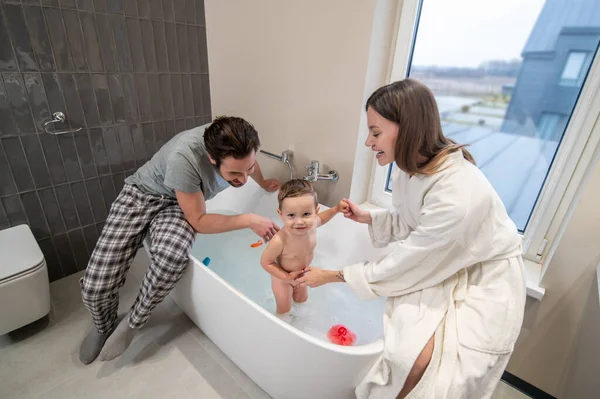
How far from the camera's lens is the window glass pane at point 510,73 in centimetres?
120

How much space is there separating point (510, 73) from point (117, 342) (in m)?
2.04

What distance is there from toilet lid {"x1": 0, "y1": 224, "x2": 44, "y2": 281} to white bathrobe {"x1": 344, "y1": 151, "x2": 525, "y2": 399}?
148 cm

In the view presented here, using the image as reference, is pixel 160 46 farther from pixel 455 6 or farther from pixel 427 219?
pixel 427 219

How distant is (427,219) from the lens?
3.09 ft

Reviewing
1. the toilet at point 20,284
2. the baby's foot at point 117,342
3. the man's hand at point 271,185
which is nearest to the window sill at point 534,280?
the man's hand at point 271,185

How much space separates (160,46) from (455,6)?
1574mm

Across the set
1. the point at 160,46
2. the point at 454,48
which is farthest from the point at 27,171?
the point at 454,48

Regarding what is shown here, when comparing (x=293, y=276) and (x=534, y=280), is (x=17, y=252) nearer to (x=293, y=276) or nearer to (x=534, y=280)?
(x=293, y=276)

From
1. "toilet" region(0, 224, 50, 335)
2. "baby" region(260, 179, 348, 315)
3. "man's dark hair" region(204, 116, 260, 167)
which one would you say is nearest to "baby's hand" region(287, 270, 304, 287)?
"baby" region(260, 179, 348, 315)

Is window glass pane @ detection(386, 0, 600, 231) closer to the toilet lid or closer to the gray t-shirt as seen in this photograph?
the gray t-shirt

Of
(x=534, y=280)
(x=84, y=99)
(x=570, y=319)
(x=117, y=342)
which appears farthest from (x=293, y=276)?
(x=84, y=99)

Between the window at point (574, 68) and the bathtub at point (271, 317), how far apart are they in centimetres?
98

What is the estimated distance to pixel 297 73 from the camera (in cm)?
174

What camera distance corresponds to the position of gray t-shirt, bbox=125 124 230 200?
1311 millimetres
